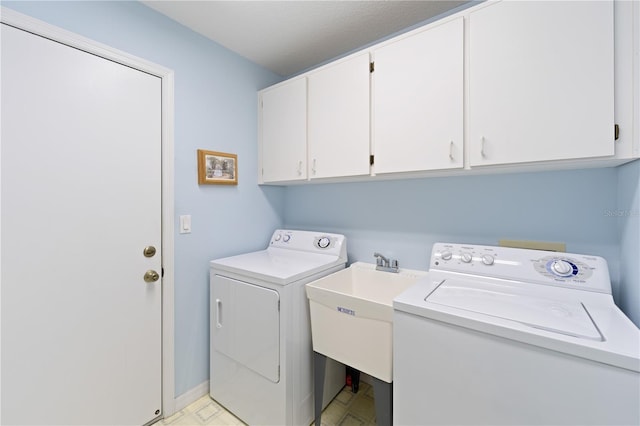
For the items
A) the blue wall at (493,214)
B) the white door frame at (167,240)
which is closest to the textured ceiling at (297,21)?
the white door frame at (167,240)

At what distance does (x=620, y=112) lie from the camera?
0.97 meters

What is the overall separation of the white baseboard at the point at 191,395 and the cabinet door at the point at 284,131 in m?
1.62

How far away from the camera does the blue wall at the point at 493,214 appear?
1.17 meters

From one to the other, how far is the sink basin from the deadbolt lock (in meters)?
1.00

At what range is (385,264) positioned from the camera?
1.84 meters

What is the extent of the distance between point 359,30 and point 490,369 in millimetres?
2079

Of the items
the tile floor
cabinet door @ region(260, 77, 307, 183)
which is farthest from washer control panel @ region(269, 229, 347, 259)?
the tile floor

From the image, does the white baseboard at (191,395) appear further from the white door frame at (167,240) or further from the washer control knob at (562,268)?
the washer control knob at (562,268)

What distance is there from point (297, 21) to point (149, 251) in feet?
5.82

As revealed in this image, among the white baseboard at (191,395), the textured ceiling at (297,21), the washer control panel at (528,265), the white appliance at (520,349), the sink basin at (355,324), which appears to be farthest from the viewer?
the white baseboard at (191,395)

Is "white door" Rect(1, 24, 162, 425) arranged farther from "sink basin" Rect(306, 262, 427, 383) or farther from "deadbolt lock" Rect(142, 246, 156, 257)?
"sink basin" Rect(306, 262, 427, 383)

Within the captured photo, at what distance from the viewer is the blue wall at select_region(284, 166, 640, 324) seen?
3.85ft

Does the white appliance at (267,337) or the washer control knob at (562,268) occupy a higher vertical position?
the washer control knob at (562,268)

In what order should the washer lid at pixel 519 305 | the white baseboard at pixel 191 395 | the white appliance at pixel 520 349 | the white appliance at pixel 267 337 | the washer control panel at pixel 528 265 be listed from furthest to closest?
the white baseboard at pixel 191 395 → the white appliance at pixel 267 337 → the washer control panel at pixel 528 265 → the washer lid at pixel 519 305 → the white appliance at pixel 520 349
